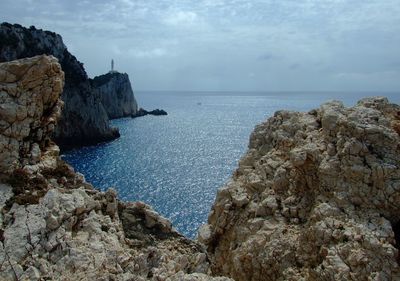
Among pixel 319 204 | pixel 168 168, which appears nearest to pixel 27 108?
pixel 319 204

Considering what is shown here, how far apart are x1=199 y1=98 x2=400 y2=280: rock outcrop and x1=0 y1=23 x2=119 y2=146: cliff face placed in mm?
117081

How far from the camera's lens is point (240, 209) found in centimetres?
2981

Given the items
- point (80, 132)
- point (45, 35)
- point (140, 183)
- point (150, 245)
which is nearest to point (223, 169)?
point (140, 183)

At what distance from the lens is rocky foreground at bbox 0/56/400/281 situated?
14.8 metres

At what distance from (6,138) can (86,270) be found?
7631 millimetres

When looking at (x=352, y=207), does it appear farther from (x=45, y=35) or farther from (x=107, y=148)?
(x=45, y=35)

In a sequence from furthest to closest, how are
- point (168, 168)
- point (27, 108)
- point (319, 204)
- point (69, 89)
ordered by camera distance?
1. point (69, 89)
2. point (168, 168)
3. point (319, 204)
4. point (27, 108)

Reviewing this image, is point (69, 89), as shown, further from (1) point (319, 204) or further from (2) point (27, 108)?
(1) point (319, 204)

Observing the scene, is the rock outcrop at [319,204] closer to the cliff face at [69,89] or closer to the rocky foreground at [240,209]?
the rocky foreground at [240,209]

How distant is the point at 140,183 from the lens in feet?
305

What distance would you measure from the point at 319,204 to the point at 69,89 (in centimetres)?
13663

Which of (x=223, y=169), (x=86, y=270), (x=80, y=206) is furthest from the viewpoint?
(x=223, y=169)

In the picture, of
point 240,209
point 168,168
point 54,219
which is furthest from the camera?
point 168,168

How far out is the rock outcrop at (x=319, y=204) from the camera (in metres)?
22.1
